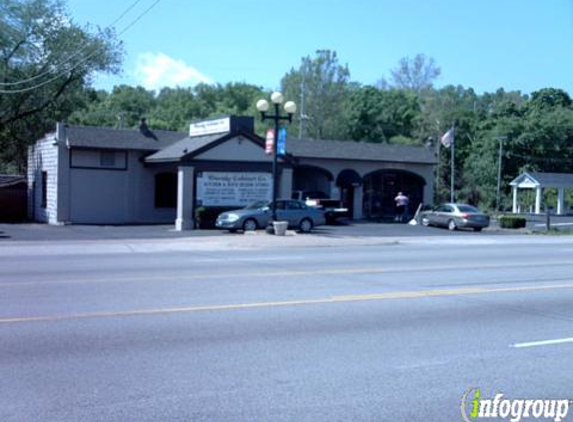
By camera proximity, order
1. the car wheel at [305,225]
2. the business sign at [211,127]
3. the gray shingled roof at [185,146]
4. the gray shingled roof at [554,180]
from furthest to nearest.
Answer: the gray shingled roof at [554,180]
the gray shingled roof at [185,146]
the business sign at [211,127]
the car wheel at [305,225]

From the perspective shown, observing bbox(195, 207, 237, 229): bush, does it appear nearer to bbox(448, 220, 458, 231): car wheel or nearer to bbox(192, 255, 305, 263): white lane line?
bbox(448, 220, 458, 231): car wheel

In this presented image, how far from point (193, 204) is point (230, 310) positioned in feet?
74.6

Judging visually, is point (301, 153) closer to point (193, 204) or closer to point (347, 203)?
point (347, 203)

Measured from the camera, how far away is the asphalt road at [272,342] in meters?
6.10

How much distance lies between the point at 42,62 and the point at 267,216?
811 inches

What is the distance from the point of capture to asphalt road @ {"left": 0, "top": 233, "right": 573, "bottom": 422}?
6098 mm

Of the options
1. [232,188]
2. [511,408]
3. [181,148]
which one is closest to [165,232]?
[232,188]

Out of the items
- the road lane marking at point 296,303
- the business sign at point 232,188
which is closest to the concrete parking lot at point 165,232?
the business sign at point 232,188

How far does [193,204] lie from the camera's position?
32812 millimetres

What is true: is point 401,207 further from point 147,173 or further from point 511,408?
point 511,408

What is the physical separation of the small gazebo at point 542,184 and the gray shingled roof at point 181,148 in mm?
33425

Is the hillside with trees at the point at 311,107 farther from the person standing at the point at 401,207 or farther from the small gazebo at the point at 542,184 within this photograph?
the person standing at the point at 401,207

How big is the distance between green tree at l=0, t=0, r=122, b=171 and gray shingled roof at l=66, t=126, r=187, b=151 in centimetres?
637

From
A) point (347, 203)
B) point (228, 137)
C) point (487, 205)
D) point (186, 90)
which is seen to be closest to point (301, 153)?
point (347, 203)
